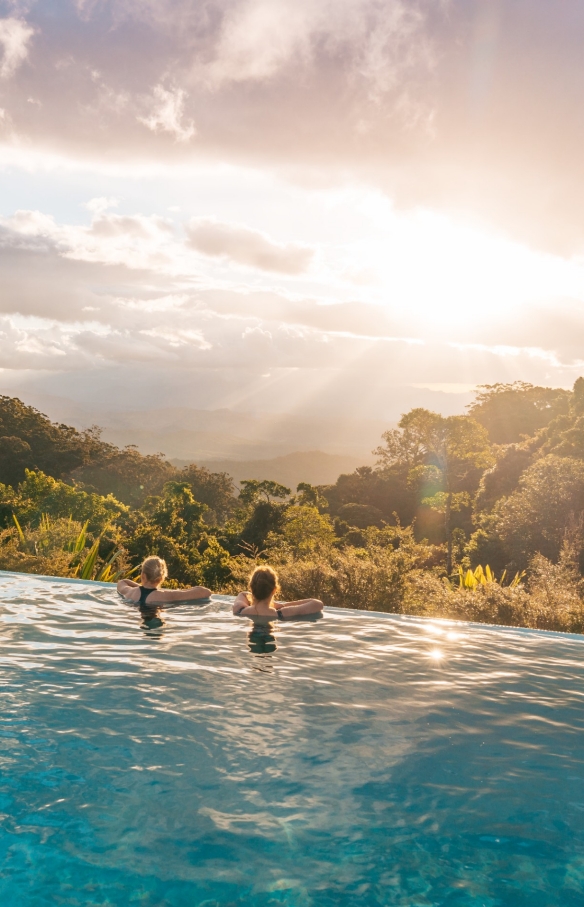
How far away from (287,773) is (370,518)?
43.3 meters

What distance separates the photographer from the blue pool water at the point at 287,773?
3.10 metres

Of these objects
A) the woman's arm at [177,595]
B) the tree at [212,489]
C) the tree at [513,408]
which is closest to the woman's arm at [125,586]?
the woman's arm at [177,595]

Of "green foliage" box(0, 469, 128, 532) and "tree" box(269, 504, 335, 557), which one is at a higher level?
"green foliage" box(0, 469, 128, 532)

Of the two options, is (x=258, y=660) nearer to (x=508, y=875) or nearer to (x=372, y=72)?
(x=508, y=875)

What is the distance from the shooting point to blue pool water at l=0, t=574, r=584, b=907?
3098 mm

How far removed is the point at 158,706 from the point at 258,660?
1.50 m

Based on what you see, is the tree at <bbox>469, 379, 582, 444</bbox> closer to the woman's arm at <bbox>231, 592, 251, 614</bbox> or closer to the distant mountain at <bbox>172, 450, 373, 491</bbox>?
the woman's arm at <bbox>231, 592, 251, 614</bbox>

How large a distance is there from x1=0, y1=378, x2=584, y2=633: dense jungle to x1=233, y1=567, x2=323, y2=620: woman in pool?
245 cm

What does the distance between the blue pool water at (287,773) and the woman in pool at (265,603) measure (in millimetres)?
793

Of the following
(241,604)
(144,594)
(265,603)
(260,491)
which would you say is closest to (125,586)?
(144,594)

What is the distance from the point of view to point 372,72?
45.6 ft

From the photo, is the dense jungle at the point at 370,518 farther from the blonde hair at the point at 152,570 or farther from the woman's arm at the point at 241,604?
the blonde hair at the point at 152,570

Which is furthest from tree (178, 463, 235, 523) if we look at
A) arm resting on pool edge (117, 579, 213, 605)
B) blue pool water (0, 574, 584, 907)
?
blue pool water (0, 574, 584, 907)

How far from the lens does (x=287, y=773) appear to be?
13.4 feet
